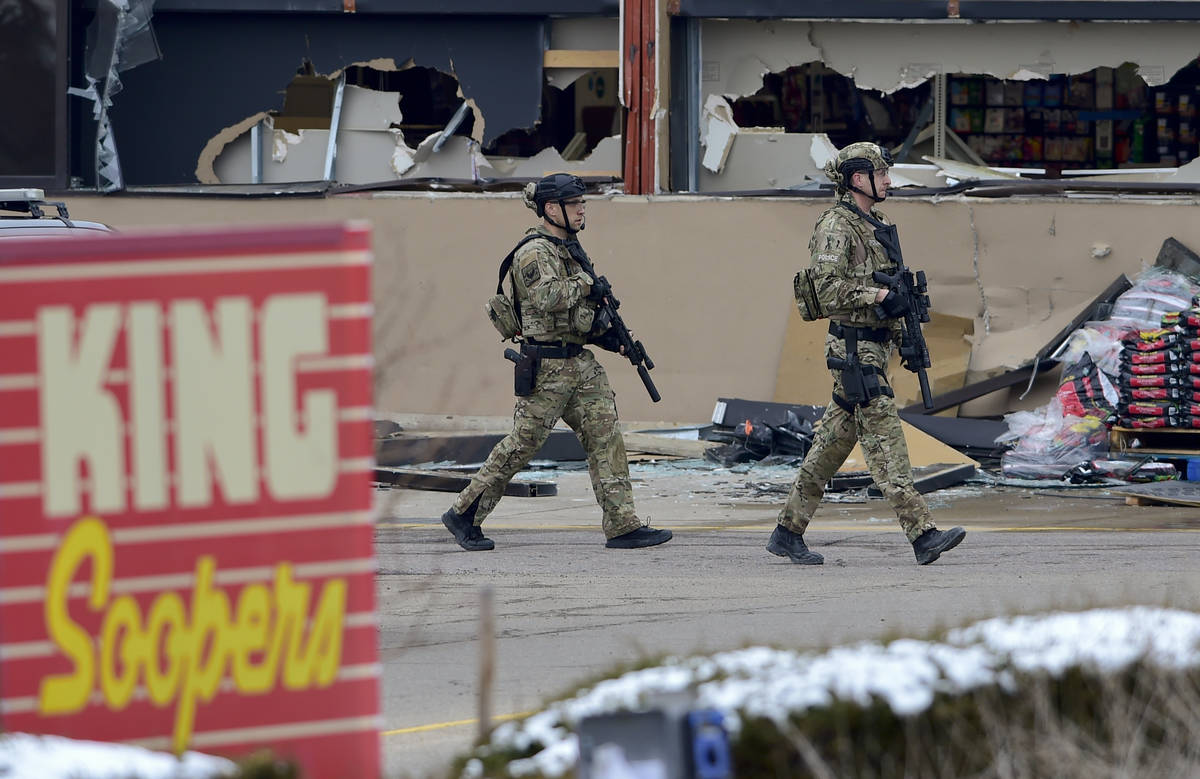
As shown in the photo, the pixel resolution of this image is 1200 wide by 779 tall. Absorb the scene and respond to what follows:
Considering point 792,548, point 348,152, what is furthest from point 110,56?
point 792,548

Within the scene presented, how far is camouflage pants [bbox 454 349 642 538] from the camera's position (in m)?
8.73

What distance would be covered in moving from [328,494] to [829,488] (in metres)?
7.80

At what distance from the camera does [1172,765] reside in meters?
3.82

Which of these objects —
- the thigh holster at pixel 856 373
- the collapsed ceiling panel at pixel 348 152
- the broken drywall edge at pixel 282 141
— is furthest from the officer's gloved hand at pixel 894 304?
the broken drywall edge at pixel 282 141

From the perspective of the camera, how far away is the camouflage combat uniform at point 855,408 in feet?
26.6

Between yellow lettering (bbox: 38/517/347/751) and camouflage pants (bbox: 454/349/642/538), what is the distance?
5.06m

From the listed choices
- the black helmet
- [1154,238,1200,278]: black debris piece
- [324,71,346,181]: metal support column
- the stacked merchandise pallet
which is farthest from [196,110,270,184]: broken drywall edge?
the stacked merchandise pallet

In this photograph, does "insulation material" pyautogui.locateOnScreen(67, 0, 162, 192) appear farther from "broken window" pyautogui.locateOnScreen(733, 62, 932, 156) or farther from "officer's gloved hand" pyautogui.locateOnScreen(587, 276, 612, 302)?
"officer's gloved hand" pyautogui.locateOnScreen(587, 276, 612, 302)

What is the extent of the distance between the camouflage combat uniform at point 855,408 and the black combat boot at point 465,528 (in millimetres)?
1675

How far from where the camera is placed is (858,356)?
8242 millimetres

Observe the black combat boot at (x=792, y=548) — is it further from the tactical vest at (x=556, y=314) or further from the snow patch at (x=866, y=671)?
the snow patch at (x=866, y=671)

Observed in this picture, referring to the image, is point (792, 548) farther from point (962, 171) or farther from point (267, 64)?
point (267, 64)

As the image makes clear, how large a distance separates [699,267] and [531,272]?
501 centimetres

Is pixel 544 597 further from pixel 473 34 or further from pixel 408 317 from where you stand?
pixel 473 34
